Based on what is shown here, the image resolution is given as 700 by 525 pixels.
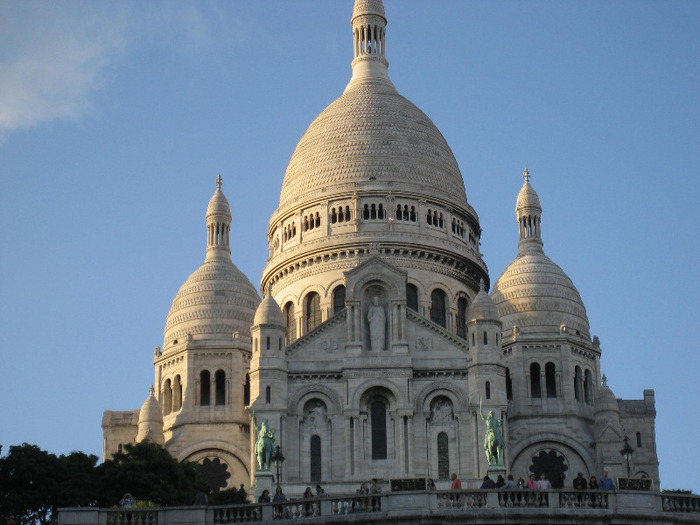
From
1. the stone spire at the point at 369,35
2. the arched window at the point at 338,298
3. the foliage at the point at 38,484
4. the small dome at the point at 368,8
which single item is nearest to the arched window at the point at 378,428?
the arched window at the point at 338,298

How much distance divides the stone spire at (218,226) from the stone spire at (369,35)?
14.6 m

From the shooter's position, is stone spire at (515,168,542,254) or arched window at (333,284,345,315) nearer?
arched window at (333,284,345,315)

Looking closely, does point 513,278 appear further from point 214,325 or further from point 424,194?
point 214,325

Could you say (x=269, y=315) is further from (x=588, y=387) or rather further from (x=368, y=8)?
(x=368, y=8)

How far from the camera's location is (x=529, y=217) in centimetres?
9994

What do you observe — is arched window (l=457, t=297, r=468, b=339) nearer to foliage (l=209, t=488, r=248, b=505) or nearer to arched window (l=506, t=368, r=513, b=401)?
arched window (l=506, t=368, r=513, b=401)

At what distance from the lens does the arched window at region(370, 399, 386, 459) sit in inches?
3228

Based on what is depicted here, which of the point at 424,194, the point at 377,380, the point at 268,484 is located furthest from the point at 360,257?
the point at 268,484

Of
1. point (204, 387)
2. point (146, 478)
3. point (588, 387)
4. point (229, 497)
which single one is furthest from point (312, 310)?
point (229, 497)

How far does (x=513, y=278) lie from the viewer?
94812 millimetres

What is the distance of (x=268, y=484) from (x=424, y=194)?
89.6 feet

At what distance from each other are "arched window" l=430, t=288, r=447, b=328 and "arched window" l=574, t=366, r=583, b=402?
8.42 metres

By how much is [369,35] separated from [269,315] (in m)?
33.5

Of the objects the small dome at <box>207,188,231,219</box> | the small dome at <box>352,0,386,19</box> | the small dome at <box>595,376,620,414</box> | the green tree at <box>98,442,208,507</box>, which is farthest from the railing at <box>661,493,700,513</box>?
the small dome at <box>352,0,386,19</box>
